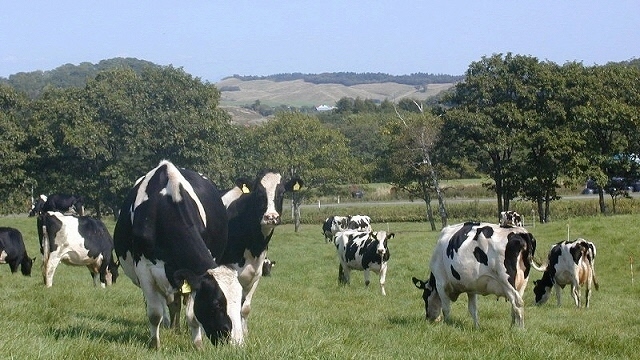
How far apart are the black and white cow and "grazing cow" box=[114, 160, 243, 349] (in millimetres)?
1263

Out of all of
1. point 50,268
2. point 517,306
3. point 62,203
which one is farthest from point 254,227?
point 62,203

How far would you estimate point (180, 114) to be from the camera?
5484 cm

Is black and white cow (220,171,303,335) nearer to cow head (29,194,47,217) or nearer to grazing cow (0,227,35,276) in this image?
grazing cow (0,227,35,276)

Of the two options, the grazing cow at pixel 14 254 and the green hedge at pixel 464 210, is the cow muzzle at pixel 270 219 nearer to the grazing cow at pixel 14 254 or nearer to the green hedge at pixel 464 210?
the grazing cow at pixel 14 254

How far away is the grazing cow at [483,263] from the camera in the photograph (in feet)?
42.2

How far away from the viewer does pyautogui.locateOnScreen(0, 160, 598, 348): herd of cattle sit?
9070 millimetres

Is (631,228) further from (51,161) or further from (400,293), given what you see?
(51,161)

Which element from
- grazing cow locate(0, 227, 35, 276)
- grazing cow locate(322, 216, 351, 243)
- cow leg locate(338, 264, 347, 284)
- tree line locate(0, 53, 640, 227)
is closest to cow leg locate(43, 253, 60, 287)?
grazing cow locate(0, 227, 35, 276)

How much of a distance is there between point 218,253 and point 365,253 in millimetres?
13126

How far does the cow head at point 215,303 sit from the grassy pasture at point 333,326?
33cm

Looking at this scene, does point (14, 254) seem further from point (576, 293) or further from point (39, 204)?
point (39, 204)

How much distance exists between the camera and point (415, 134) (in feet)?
188

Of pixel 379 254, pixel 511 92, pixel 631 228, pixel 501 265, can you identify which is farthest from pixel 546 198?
pixel 501 265

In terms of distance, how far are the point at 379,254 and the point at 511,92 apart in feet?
109
